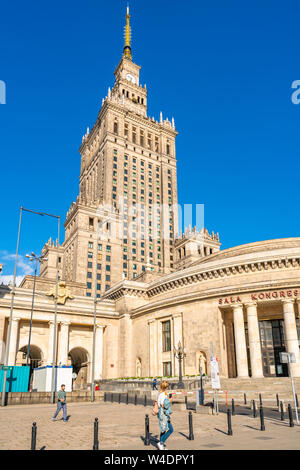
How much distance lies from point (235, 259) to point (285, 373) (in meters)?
13.3

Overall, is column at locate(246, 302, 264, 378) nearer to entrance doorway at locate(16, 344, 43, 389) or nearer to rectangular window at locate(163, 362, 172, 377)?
rectangular window at locate(163, 362, 172, 377)

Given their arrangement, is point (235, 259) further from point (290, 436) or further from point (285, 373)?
point (290, 436)

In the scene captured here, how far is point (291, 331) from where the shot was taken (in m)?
37.1

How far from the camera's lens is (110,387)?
126 feet

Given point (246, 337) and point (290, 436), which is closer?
point (290, 436)

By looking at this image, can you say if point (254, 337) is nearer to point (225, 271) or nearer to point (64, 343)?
point (225, 271)

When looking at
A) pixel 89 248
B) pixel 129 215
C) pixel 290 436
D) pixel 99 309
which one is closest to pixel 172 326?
pixel 99 309

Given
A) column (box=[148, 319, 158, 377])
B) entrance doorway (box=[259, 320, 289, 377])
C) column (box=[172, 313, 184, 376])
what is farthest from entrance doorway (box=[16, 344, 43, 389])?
entrance doorway (box=[259, 320, 289, 377])

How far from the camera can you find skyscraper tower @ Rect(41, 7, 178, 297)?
89.3m

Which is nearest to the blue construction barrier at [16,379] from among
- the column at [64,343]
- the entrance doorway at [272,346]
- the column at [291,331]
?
the column at [64,343]

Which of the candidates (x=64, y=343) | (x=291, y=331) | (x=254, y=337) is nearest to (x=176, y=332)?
(x=254, y=337)

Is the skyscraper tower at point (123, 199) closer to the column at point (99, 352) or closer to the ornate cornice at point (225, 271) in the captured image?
the column at point (99, 352)

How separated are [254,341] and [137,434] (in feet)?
91.1

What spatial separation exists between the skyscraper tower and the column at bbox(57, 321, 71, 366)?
34109mm
